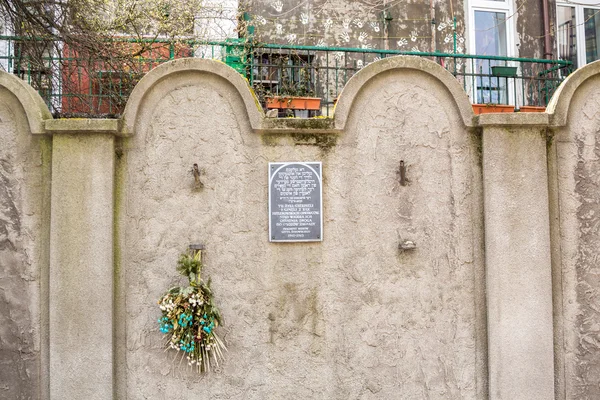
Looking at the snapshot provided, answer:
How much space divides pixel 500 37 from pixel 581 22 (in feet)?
5.60

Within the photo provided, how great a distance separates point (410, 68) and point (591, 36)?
781 centimetres

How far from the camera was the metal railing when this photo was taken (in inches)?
252

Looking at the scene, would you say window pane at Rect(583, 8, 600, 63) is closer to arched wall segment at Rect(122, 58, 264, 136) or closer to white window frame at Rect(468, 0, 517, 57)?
white window frame at Rect(468, 0, 517, 57)

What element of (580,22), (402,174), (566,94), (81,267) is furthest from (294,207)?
(580,22)

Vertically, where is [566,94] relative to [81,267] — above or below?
above

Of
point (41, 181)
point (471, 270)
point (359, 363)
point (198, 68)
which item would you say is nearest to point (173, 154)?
point (198, 68)

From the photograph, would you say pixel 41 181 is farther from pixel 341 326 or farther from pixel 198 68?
pixel 341 326

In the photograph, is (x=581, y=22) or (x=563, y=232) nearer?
(x=563, y=232)

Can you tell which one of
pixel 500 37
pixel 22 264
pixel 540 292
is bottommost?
pixel 540 292

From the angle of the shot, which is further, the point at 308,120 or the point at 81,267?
the point at 308,120

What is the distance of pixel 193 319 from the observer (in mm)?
3980

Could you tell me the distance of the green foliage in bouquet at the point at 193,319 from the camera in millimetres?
3955

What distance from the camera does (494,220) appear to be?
4234mm

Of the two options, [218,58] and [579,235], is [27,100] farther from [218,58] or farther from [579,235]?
[579,235]
